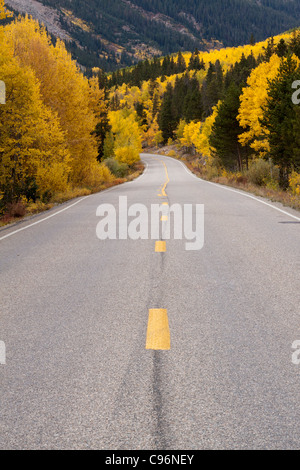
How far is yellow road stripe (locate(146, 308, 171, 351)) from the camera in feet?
11.9

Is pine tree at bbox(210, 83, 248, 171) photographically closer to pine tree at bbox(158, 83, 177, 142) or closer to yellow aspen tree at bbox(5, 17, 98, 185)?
yellow aspen tree at bbox(5, 17, 98, 185)

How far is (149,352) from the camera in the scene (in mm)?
3494

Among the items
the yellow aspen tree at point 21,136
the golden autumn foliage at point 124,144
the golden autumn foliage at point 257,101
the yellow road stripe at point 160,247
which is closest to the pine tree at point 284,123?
the golden autumn foliage at point 257,101

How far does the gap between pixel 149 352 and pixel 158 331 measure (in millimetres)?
425

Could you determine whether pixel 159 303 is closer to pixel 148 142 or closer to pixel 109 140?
pixel 109 140

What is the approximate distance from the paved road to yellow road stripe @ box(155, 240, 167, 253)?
0.76 ft

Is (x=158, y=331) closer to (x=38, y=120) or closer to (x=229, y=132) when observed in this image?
(x=38, y=120)

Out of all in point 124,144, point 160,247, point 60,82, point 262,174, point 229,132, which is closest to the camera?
point 160,247

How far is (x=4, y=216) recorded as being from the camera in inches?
572

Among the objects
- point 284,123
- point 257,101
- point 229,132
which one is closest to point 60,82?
point 284,123

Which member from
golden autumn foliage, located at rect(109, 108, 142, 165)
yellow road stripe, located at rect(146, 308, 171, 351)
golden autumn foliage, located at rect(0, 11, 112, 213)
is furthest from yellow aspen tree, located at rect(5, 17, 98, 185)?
golden autumn foliage, located at rect(109, 108, 142, 165)

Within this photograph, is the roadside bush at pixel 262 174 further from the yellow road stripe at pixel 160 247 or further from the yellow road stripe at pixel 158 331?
the yellow road stripe at pixel 158 331

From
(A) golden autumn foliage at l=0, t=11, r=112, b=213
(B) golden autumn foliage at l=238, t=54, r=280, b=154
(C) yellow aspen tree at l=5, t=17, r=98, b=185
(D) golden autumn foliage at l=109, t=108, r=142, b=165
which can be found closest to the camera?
(A) golden autumn foliage at l=0, t=11, r=112, b=213
